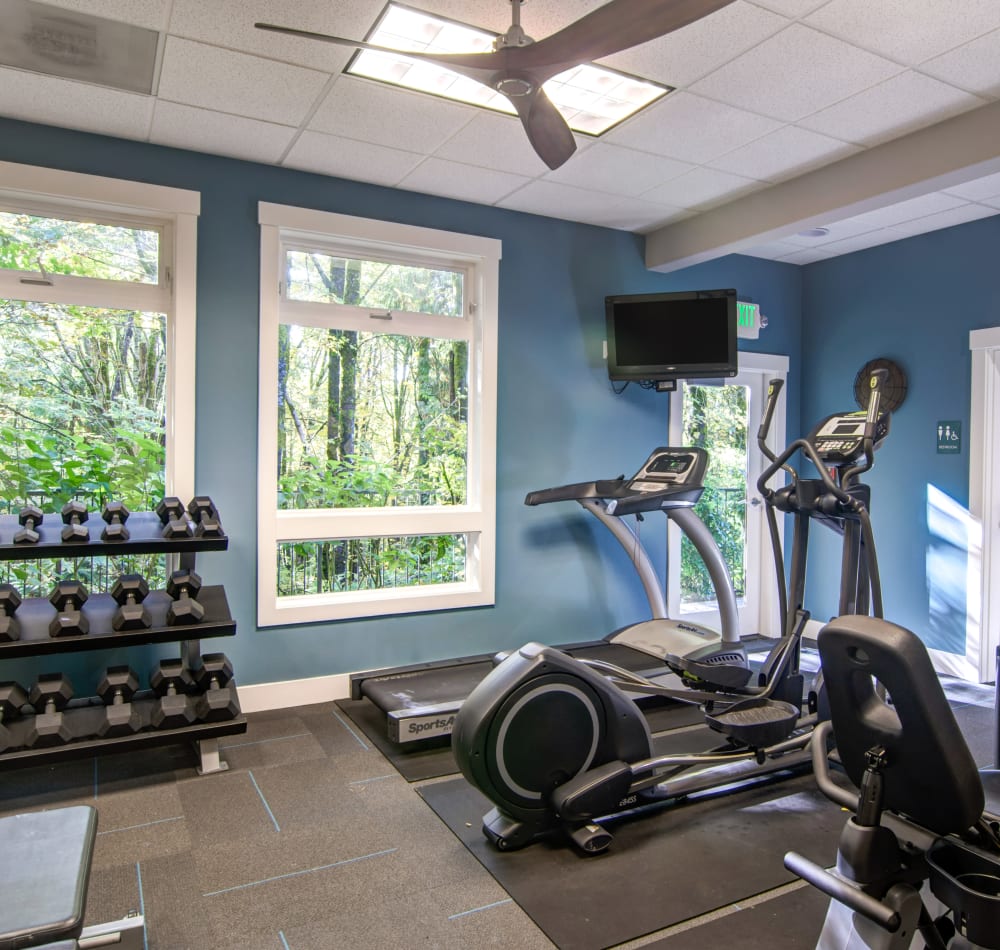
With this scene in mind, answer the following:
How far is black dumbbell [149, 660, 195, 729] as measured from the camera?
3119 mm

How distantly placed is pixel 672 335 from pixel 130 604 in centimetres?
334

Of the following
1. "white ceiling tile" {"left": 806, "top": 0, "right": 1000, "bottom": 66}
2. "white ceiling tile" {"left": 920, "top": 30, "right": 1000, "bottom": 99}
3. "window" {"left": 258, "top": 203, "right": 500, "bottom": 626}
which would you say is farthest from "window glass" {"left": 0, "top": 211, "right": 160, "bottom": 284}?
"white ceiling tile" {"left": 920, "top": 30, "right": 1000, "bottom": 99}

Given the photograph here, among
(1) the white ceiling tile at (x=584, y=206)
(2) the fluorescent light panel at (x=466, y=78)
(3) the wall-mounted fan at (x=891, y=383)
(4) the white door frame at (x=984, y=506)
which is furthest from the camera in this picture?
(3) the wall-mounted fan at (x=891, y=383)

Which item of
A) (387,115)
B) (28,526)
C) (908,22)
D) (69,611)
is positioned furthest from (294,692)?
(908,22)

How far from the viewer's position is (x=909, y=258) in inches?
203

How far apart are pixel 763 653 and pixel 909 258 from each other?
9.44 ft

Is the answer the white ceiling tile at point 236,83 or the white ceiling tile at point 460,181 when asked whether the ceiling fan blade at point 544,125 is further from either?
the white ceiling tile at point 460,181

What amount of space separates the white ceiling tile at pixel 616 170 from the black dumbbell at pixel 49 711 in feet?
11.0

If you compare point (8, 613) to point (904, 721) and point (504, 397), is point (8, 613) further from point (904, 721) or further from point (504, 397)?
point (904, 721)

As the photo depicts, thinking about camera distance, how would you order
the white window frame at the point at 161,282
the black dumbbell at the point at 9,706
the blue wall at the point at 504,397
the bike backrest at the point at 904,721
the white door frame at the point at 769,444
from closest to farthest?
the bike backrest at the point at 904,721 < the black dumbbell at the point at 9,706 < the white window frame at the point at 161,282 < the blue wall at the point at 504,397 < the white door frame at the point at 769,444

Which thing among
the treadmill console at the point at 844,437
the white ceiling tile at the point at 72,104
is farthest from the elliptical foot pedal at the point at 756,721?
the white ceiling tile at the point at 72,104

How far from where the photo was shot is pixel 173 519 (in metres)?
3.37

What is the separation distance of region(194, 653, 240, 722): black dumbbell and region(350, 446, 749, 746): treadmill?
68 centimetres

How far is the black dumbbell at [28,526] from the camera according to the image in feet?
9.80
